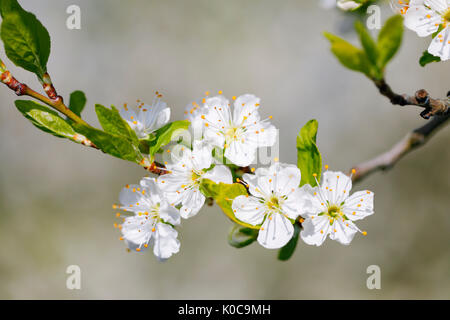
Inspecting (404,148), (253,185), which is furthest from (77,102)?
(404,148)

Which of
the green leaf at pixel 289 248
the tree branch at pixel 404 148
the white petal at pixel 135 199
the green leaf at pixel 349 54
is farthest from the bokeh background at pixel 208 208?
the green leaf at pixel 349 54

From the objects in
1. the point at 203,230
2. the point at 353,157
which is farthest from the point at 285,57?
the point at 203,230

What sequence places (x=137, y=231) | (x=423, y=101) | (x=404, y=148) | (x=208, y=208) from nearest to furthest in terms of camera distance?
(x=423, y=101), (x=137, y=231), (x=404, y=148), (x=208, y=208)

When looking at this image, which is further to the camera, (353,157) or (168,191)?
(353,157)

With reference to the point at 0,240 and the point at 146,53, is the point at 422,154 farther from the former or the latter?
the point at 0,240

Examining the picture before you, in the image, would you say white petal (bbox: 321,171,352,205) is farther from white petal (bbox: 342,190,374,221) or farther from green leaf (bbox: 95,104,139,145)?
green leaf (bbox: 95,104,139,145)

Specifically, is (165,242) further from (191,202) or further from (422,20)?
(422,20)
